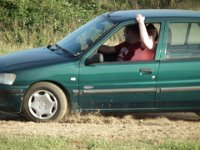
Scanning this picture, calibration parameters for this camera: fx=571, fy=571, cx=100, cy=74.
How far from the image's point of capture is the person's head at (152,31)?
28.6ft

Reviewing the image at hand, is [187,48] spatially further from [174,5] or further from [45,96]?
[174,5]

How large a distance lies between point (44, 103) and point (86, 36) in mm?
1291

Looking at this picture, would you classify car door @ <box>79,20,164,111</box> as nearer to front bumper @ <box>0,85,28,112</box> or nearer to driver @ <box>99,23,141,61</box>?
driver @ <box>99,23,141,61</box>

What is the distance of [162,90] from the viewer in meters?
8.40

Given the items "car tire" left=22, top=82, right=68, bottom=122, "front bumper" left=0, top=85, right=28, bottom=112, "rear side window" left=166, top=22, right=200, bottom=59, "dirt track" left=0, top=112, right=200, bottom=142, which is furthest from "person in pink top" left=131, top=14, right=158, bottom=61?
"front bumper" left=0, top=85, right=28, bottom=112

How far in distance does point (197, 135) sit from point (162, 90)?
120 centimetres

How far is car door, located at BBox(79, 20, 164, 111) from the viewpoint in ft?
27.1

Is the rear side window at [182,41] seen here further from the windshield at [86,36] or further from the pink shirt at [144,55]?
the windshield at [86,36]

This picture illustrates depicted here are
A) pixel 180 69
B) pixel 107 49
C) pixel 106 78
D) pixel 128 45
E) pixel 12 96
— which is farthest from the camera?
pixel 107 49

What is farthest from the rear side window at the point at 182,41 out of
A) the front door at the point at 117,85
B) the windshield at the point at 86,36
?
the windshield at the point at 86,36

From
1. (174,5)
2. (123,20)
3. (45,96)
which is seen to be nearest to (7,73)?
(45,96)

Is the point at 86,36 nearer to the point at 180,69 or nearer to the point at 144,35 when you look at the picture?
the point at 144,35

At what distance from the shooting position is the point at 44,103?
823 cm

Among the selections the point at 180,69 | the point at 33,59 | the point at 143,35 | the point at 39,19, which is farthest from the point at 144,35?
the point at 39,19
